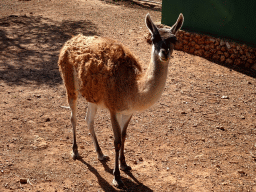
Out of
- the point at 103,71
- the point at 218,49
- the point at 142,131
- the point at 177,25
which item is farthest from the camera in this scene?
the point at 218,49

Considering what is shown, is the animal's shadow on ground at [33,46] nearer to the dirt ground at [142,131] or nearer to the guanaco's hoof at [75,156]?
the dirt ground at [142,131]

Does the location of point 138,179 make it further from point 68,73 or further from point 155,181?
point 68,73

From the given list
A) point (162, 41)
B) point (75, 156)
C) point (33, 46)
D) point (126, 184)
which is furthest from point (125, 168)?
point (33, 46)

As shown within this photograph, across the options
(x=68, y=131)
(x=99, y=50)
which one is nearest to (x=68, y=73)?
(x=99, y=50)

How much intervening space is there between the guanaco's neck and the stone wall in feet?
18.6

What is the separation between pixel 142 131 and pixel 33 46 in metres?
5.55

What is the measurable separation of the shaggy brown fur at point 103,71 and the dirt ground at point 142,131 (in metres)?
1.26

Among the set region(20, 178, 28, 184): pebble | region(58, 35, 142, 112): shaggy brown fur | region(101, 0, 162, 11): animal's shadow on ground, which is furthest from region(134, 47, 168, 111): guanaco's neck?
region(101, 0, 162, 11): animal's shadow on ground

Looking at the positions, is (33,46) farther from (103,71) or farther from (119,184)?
(119,184)

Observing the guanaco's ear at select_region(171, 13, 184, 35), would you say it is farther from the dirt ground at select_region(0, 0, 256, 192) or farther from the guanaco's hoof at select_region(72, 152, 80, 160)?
the guanaco's hoof at select_region(72, 152, 80, 160)

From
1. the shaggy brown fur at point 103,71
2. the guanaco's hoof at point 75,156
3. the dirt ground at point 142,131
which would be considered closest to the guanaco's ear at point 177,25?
the shaggy brown fur at point 103,71

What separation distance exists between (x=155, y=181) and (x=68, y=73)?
2249 mm

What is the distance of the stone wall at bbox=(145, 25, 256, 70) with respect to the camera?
857cm

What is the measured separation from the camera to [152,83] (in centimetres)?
381
